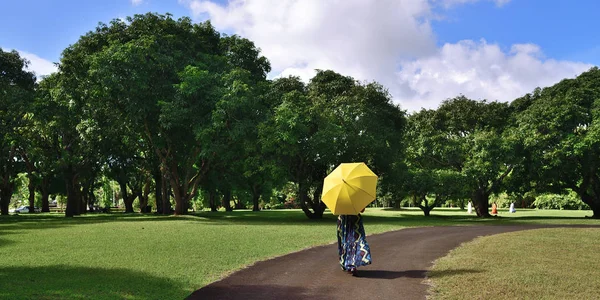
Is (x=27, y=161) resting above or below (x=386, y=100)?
below

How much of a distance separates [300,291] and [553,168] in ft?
99.8

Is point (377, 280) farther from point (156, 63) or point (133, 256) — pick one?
point (156, 63)

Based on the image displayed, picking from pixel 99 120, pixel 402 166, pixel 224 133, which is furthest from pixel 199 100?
pixel 402 166

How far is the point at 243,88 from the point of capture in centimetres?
2697

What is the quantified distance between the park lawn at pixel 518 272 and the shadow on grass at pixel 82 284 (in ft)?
16.1

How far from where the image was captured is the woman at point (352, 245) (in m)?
9.05

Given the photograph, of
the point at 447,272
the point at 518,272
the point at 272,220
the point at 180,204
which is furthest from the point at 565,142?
the point at 180,204

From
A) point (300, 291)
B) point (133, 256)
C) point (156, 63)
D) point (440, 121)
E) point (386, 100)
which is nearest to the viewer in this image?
point (300, 291)

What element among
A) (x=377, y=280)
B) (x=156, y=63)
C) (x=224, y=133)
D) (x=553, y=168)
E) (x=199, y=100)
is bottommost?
(x=377, y=280)

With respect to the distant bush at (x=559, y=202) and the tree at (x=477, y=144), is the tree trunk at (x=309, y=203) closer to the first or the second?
the tree at (x=477, y=144)

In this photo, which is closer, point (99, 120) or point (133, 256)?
point (133, 256)

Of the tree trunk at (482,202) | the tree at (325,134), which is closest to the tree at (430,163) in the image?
the tree trunk at (482,202)

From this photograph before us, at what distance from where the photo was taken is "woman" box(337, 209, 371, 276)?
9047 mm

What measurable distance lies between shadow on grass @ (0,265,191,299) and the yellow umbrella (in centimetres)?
325
